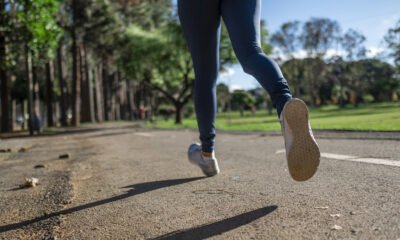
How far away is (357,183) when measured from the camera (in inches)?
98.0

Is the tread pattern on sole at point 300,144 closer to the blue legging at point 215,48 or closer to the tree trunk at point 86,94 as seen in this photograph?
the blue legging at point 215,48

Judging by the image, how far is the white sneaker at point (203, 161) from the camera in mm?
3268

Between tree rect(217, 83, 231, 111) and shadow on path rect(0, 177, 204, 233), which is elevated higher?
tree rect(217, 83, 231, 111)

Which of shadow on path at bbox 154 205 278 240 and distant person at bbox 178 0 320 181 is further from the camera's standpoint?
distant person at bbox 178 0 320 181

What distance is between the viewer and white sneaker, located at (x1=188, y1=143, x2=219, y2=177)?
3.27 metres

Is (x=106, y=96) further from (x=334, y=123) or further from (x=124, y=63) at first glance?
(x=334, y=123)

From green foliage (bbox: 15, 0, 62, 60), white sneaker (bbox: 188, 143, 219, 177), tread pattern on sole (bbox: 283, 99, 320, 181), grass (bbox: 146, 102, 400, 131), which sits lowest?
grass (bbox: 146, 102, 400, 131)

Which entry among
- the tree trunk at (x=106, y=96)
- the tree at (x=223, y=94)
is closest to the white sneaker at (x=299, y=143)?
the tree at (x=223, y=94)

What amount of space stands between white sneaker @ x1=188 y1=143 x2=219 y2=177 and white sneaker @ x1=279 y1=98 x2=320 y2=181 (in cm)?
119

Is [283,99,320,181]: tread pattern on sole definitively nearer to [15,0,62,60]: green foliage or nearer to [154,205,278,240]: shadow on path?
[154,205,278,240]: shadow on path

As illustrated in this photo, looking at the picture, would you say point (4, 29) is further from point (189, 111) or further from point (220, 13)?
point (189, 111)

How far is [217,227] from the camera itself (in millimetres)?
1872

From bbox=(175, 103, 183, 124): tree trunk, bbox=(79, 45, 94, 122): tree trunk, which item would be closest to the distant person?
bbox=(175, 103, 183, 124): tree trunk

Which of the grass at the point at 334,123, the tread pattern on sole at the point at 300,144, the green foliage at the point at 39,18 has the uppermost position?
the green foliage at the point at 39,18
